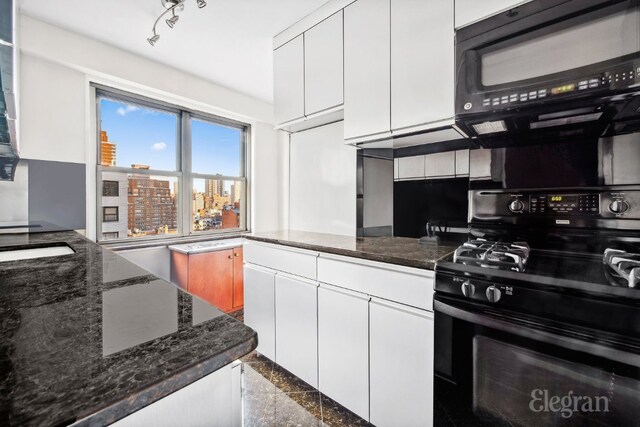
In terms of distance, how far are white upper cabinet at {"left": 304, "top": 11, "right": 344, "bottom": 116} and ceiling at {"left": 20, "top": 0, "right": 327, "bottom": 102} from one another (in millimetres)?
183

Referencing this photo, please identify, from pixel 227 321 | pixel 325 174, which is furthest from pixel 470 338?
pixel 325 174

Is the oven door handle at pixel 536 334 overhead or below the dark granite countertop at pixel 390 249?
below

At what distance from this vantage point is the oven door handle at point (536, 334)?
0.85 metres

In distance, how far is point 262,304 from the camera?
213cm

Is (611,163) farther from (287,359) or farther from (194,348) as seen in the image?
(287,359)

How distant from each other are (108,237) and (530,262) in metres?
3.49

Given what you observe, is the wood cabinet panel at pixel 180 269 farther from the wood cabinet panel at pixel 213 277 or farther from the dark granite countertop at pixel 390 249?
the dark granite countertop at pixel 390 249

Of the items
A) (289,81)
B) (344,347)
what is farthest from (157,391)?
(289,81)

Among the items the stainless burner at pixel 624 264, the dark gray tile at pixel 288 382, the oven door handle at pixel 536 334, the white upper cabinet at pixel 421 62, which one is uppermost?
the white upper cabinet at pixel 421 62

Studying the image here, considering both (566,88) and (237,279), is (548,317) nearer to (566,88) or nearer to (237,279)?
(566,88)

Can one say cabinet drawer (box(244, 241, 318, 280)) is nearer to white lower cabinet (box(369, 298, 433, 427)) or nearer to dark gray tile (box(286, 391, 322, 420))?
white lower cabinet (box(369, 298, 433, 427))

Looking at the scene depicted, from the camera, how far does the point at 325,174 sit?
2.39 metres

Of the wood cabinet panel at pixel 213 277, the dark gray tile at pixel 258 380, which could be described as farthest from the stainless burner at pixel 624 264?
the wood cabinet panel at pixel 213 277

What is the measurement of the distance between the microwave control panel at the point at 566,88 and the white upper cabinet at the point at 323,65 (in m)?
0.96
